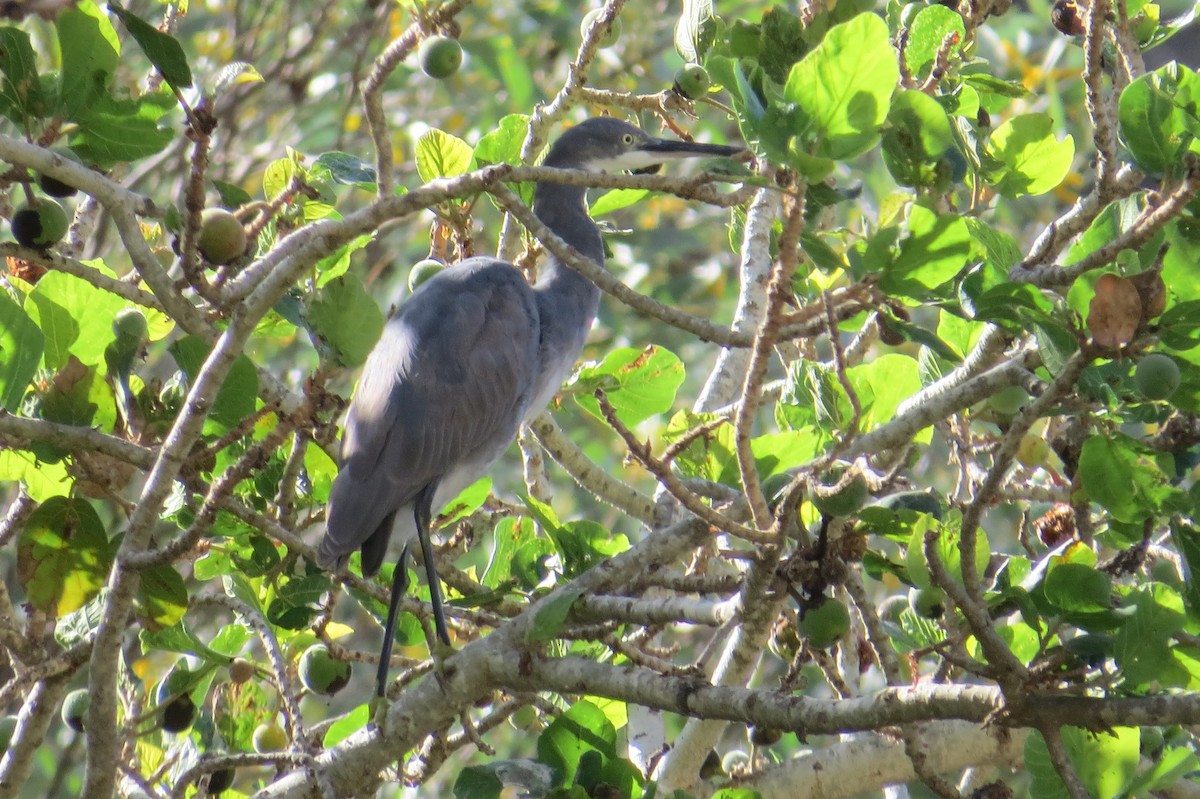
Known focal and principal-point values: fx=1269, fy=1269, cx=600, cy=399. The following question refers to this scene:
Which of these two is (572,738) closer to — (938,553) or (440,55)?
(938,553)

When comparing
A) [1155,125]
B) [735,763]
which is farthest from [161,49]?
[735,763]

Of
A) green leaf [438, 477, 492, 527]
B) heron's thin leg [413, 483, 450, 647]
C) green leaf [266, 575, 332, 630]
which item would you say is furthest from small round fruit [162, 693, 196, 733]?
green leaf [438, 477, 492, 527]

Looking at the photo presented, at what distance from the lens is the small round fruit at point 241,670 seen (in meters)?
2.52

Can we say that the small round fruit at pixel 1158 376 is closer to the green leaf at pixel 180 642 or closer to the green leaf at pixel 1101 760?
the green leaf at pixel 1101 760

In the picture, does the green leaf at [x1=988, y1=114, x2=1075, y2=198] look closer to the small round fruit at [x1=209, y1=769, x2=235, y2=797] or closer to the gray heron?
the gray heron

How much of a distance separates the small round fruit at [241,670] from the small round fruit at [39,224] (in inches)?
34.6

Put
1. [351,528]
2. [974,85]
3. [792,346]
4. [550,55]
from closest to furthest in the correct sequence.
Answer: [974,85], [351,528], [792,346], [550,55]

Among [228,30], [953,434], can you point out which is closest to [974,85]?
[953,434]

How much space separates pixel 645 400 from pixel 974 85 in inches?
38.5

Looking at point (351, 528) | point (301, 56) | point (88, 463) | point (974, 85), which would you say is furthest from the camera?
point (301, 56)

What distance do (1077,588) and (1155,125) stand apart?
656 mm

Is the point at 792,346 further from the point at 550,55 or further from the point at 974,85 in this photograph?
the point at 550,55

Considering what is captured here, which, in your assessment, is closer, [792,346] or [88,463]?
[88,463]

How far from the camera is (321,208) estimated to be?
2760mm
